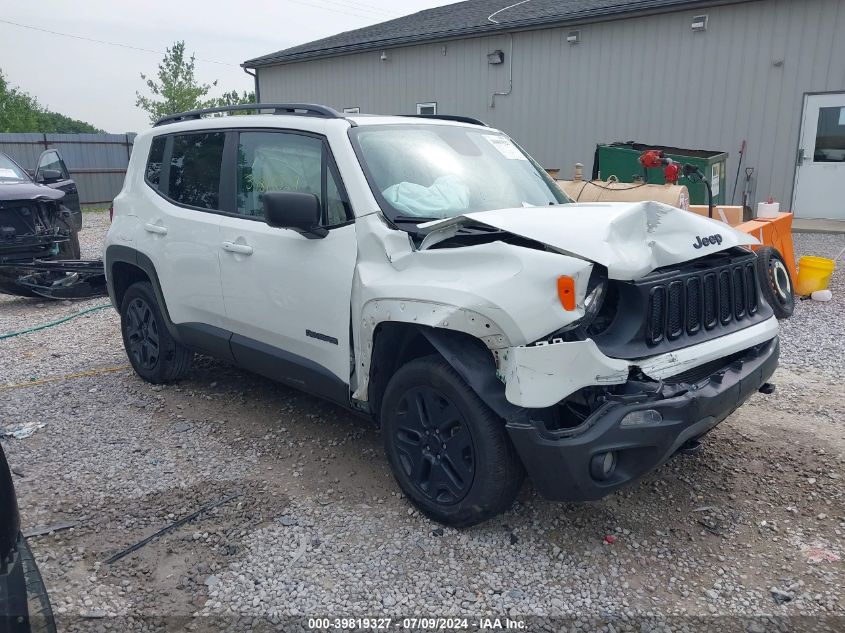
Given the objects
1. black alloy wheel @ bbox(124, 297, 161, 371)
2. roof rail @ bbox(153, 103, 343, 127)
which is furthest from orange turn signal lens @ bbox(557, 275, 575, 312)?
black alloy wheel @ bbox(124, 297, 161, 371)

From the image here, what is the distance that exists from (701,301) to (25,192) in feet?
27.1

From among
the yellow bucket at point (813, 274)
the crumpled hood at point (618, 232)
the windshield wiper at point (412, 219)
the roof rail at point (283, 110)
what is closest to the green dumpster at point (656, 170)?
the yellow bucket at point (813, 274)

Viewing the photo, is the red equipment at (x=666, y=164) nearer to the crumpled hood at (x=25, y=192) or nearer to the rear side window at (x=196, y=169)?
the rear side window at (x=196, y=169)

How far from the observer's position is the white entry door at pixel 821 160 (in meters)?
11.8

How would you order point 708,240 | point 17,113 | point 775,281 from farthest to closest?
point 17,113
point 775,281
point 708,240

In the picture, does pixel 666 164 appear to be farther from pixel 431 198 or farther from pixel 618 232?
pixel 618 232

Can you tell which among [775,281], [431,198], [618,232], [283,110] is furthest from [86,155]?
[618,232]

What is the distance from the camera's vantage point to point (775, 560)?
301 cm

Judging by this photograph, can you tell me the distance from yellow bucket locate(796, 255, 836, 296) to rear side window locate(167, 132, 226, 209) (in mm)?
6418

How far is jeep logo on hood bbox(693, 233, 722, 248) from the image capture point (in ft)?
10.2

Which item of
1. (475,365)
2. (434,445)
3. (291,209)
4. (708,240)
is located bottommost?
(434,445)

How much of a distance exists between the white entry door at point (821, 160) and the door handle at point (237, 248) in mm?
11322

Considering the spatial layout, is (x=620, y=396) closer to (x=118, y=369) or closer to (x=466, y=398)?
(x=466, y=398)

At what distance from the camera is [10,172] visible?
9.46 meters
